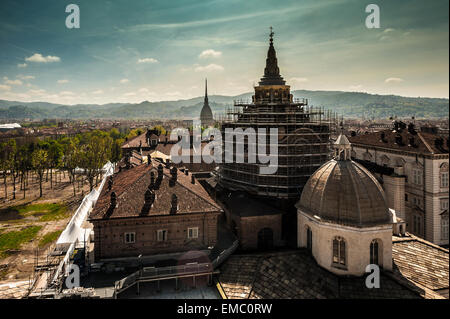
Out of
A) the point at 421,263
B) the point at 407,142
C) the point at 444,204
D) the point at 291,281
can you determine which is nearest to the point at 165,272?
the point at 291,281

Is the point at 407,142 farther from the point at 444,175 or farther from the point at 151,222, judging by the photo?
the point at 151,222

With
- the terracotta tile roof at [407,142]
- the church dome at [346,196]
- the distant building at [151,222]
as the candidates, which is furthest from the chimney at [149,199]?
the terracotta tile roof at [407,142]

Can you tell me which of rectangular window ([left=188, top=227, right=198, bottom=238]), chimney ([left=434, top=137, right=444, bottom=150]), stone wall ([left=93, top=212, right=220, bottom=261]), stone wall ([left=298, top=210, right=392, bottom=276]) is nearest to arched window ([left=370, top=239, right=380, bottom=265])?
stone wall ([left=298, top=210, right=392, bottom=276])

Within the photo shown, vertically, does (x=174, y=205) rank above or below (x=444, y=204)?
above

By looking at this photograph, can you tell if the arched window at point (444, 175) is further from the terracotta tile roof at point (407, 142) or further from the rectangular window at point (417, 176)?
the rectangular window at point (417, 176)

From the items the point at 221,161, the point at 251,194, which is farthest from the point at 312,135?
the point at 221,161
